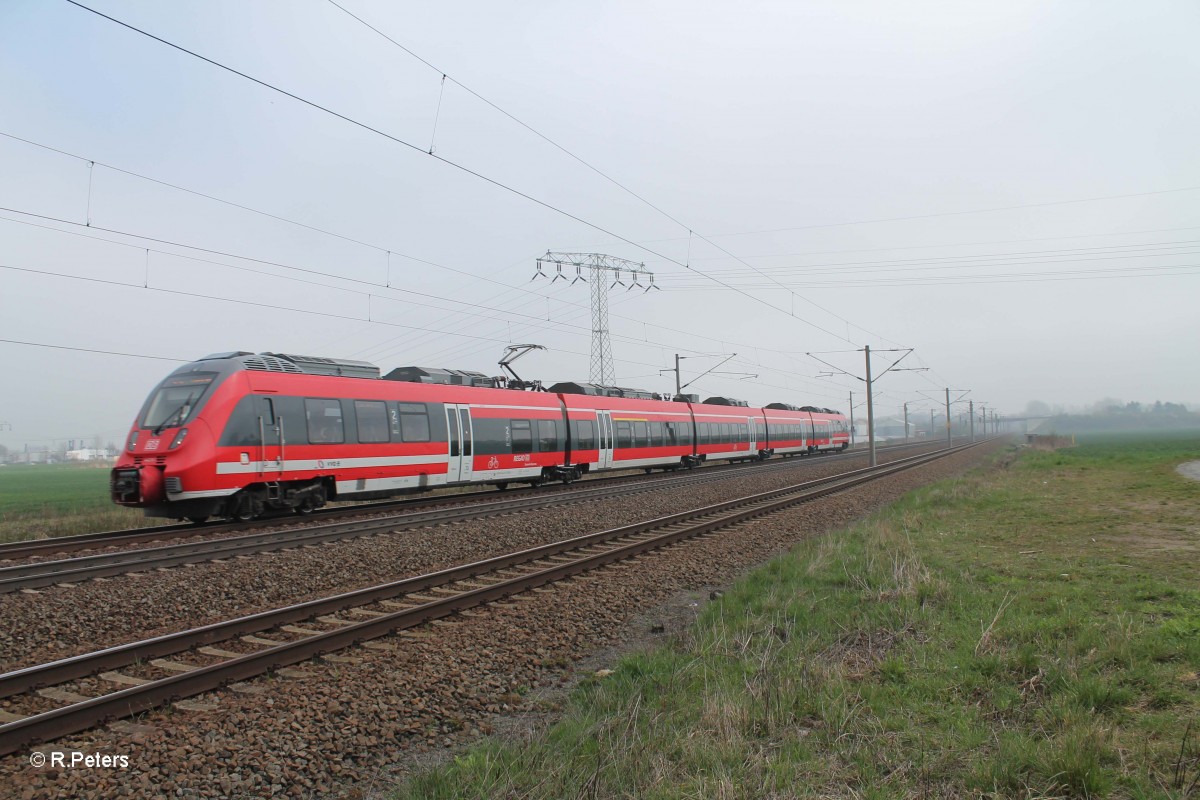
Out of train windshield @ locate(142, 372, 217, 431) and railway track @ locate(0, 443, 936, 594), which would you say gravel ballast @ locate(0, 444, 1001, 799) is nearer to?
railway track @ locate(0, 443, 936, 594)

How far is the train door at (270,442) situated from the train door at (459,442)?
553 cm

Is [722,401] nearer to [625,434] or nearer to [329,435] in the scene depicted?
[625,434]

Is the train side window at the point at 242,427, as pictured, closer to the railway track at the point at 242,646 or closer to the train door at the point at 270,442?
the train door at the point at 270,442

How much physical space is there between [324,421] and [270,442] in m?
1.54

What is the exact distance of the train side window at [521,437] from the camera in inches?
928

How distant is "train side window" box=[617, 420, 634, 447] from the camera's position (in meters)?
30.3

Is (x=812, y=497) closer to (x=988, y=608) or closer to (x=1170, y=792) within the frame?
(x=988, y=608)

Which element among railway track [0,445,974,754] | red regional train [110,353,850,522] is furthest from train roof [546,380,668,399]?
railway track [0,445,974,754]

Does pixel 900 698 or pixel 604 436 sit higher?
pixel 604 436

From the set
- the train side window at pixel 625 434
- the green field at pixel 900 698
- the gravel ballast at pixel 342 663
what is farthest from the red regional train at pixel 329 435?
the green field at pixel 900 698

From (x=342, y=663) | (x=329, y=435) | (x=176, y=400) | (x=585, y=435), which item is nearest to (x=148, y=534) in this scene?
(x=176, y=400)

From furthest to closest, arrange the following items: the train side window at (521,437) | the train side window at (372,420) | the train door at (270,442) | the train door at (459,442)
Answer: the train side window at (521,437), the train door at (459,442), the train side window at (372,420), the train door at (270,442)

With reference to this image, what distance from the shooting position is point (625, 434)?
30797 mm

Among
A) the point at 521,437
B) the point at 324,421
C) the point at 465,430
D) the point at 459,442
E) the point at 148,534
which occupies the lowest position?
the point at 148,534
